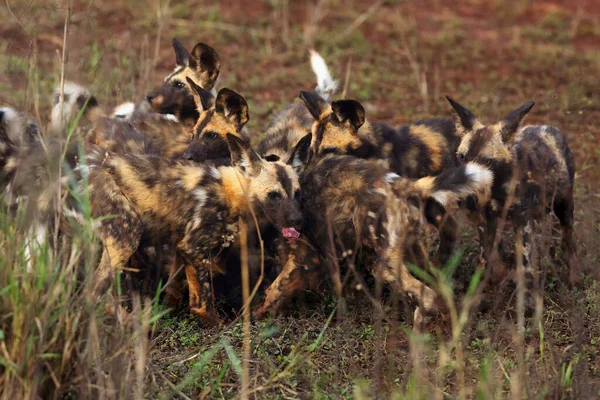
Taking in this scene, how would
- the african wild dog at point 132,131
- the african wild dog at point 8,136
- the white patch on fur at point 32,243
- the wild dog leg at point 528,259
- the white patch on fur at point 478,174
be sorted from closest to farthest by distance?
the white patch on fur at point 32,243
the white patch on fur at point 478,174
the wild dog leg at point 528,259
the african wild dog at point 8,136
the african wild dog at point 132,131

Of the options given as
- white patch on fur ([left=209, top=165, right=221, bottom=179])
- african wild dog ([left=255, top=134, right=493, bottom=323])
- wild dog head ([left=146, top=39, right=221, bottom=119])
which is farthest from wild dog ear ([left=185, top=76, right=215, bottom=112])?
african wild dog ([left=255, top=134, right=493, bottom=323])

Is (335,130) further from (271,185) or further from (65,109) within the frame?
(65,109)

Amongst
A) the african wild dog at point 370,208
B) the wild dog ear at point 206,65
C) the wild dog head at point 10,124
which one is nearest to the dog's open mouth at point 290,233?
the african wild dog at point 370,208

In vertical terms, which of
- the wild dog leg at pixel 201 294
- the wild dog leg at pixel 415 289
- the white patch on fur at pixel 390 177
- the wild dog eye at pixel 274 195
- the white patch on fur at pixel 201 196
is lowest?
the wild dog leg at pixel 201 294

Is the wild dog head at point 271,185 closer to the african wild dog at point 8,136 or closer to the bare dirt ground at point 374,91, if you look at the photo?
the bare dirt ground at point 374,91

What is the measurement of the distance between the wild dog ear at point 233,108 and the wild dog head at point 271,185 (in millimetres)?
543

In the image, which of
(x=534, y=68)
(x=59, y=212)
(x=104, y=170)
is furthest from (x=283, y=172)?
(x=534, y=68)

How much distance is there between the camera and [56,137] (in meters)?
3.93

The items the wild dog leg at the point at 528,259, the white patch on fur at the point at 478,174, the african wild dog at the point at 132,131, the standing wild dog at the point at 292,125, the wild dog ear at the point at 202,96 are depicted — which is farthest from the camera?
the standing wild dog at the point at 292,125

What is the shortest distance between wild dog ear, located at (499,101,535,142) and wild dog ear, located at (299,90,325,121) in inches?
40.0

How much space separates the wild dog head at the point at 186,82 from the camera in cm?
591

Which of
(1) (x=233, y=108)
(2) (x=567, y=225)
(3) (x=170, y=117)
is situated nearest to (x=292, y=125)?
(1) (x=233, y=108)

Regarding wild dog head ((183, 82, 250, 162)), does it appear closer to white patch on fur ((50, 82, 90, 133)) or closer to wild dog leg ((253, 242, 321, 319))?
→ white patch on fur ((50, 82, 90, 133))

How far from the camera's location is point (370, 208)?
14.4 feet
